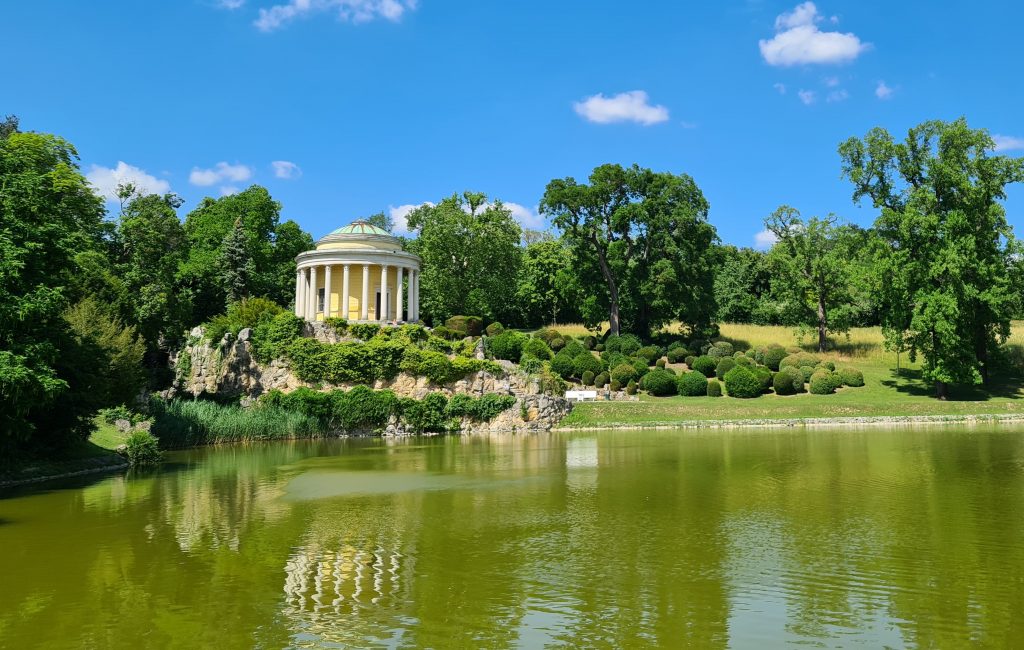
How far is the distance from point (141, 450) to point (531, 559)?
18950mm

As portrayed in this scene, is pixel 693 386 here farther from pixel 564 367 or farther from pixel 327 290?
pixel 327 290

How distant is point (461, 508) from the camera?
1474cm

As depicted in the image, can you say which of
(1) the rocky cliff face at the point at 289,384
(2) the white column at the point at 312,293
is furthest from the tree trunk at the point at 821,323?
(2) the white column at the point at 312,293

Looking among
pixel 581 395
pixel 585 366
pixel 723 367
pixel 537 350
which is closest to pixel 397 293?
pixel 537 350

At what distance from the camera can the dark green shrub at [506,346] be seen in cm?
4769

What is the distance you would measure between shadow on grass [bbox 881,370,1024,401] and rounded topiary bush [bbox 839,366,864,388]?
6.22 ft

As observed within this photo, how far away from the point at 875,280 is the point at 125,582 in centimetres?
4312

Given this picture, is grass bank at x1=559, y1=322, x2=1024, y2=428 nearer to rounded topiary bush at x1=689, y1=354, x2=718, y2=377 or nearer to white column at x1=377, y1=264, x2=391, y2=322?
rounded topiary bush at x1=689, y1=354, x2=718, y2=377

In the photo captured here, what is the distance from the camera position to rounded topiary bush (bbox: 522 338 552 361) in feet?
→ 158

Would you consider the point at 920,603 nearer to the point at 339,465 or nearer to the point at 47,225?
the point at 339,465

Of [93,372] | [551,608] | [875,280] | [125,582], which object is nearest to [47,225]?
[93,372]

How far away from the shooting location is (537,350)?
159 ft

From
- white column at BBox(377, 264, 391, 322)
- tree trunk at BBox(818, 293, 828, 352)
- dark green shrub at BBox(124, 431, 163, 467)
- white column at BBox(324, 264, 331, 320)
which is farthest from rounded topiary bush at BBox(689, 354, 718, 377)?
dark green shrub at BBox(124, 431, 163, 467)

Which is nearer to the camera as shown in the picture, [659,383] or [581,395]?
A: [581,395]
